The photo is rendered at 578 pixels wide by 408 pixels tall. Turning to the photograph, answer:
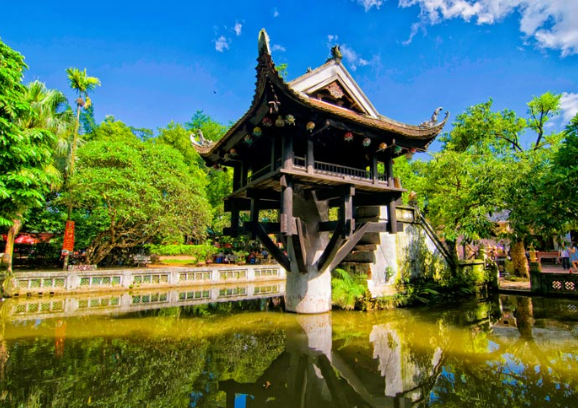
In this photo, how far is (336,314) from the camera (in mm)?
10297

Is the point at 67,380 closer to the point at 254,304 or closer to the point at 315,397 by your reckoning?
the point at 315,397

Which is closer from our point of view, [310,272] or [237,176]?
[310,272]

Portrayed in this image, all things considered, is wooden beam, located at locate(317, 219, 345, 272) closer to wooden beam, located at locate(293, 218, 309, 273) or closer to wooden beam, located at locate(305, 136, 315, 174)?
wooden beam, located at locate(293, 218, 309, 273)

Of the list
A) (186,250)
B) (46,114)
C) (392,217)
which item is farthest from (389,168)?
(186,250)

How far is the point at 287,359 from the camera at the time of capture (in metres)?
6.10

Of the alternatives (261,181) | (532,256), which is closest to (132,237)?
(261,181)

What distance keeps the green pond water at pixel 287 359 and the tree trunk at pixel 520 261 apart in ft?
30.5

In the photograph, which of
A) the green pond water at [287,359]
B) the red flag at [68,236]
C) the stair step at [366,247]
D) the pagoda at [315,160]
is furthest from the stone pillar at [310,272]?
the red flag at [68,236]

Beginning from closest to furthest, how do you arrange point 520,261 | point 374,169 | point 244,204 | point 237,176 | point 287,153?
point 287,153 < point 374,169 < point 237,176 < point 244,204 < point 520,261

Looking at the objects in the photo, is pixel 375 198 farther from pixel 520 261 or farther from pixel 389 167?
pixel 520 261

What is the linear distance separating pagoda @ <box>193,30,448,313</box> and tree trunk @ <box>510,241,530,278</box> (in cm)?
1311

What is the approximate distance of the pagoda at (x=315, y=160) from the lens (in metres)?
8.16

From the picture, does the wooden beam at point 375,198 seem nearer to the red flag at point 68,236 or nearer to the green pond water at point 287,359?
the green pond water at point 287,359

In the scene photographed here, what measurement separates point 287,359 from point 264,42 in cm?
686
